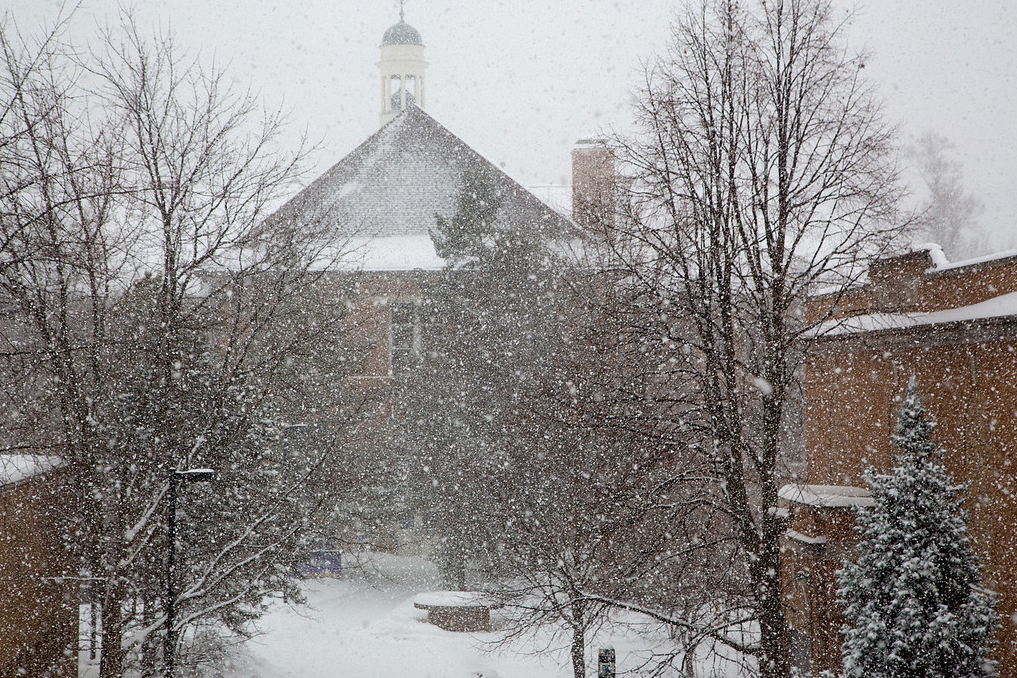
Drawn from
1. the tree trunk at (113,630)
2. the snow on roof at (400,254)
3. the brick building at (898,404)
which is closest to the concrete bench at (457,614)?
the brick building at (898,404)

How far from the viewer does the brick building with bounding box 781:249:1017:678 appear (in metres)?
9.55

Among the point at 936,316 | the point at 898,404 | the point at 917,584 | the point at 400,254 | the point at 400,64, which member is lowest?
the point at 917,584

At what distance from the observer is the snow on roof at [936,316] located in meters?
9.75

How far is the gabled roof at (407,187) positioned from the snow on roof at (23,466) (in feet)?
52.4

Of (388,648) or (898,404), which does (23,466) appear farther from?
(898,404)

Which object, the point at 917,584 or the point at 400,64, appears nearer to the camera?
the point at 917,584

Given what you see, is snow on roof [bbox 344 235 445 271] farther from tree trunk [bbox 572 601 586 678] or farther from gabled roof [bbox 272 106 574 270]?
tree trunk [bbox 572 601 586 678]

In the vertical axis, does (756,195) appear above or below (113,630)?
above

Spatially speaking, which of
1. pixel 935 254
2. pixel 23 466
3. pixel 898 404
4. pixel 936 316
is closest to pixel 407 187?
pixel 23 466

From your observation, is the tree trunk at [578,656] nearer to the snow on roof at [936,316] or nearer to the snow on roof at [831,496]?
the snow on roof at [831,496]

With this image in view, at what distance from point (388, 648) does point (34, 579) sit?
8229 millimetres

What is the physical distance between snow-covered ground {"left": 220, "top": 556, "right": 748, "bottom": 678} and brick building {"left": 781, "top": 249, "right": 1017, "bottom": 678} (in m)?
4.82

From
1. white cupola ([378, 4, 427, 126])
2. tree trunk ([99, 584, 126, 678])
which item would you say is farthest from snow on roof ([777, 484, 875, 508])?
white cupola ([378, 4, 427, 126])

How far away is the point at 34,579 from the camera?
11.6 meters
